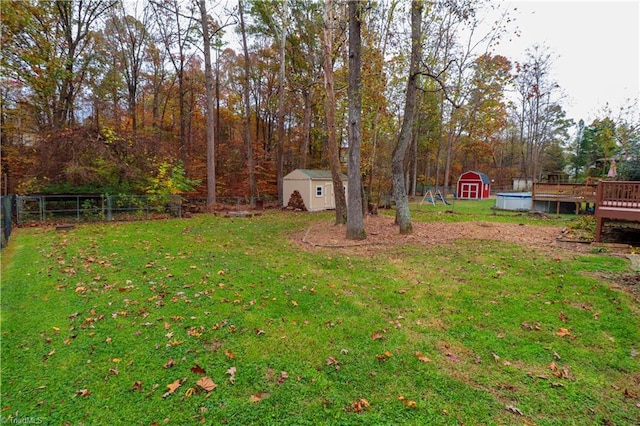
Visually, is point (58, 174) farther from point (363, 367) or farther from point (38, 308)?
point (363, 367)

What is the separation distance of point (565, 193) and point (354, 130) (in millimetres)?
13981

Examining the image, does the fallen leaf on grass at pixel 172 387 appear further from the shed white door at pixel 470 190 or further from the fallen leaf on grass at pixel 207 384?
the shed white door at pixel 470 190

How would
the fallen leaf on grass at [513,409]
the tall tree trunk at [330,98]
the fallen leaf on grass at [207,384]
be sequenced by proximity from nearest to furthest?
the fallen leaf on grass at [513,409] < the fallen leaf on grass at [207,384] < the tall tree trunk at [330,98]

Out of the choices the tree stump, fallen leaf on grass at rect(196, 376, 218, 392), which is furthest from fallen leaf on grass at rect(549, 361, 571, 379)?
the tree stump

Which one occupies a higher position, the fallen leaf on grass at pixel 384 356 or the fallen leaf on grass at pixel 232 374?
the fallen leaf on grass at pixel 384 356

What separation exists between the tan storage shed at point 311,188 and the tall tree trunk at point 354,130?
8384 mm

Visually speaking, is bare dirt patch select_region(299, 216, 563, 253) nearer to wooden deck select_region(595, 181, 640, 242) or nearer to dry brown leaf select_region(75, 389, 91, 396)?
wooden deck select_region(595, 181, 640, 242)

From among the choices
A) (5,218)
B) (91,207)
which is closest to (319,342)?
(5,218)

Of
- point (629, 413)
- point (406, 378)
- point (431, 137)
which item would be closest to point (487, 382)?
point (406, 378)

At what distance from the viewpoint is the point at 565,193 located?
15.6 metres

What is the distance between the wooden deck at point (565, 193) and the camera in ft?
46.7

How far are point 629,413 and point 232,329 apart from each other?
365cm

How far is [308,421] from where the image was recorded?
7.45ft

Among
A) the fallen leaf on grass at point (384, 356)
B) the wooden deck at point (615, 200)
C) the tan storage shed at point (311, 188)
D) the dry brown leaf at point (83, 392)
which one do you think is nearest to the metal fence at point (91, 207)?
the tan storage shed at point (311, 188)
